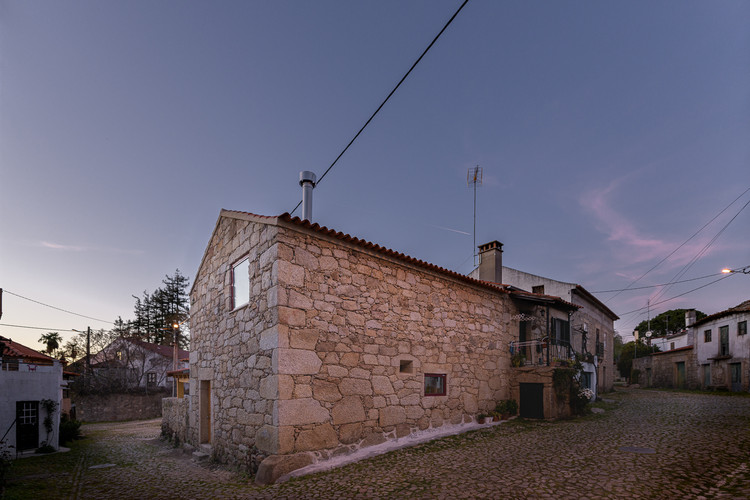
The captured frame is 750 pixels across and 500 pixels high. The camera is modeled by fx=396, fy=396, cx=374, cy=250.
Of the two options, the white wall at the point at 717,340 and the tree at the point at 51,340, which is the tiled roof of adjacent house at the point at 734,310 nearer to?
the white wall at the point at 717,340

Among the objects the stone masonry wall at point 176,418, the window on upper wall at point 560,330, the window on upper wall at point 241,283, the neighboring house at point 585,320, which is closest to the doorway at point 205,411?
the stone masonry wall at point 176,418

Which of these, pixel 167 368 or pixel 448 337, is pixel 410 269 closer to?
pixel 448 337

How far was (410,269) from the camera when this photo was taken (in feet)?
31.1

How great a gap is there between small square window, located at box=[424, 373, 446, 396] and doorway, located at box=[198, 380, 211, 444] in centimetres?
566

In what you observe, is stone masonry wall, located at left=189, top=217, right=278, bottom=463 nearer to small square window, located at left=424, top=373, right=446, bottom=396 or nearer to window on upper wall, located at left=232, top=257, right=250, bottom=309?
window on upper wall, located at left=232, top=257, right=250, bottom=309

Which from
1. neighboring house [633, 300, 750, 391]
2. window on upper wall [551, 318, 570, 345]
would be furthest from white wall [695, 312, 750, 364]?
window on upper wall [551, 318, 570, 345]

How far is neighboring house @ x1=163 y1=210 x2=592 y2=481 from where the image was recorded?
23.1ft

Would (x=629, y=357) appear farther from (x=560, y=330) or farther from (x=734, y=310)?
(x=560, y=330)

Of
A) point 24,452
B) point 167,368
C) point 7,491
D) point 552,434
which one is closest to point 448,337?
point 552,434

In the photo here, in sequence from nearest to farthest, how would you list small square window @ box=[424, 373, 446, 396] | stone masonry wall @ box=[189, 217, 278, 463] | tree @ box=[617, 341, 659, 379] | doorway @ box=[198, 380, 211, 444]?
1. stone masonry wall @ box=[189, 217, 278, 463]
2. small square window @ box=[424, 373, 446, 396]
3. doorway @ box=[198, 380, 211, 444]
4. tree @ box=[617, 341, 659, 379]

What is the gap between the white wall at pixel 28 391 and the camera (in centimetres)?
1187

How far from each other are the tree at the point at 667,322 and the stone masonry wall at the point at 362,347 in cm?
5190

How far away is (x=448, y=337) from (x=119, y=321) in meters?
39.5

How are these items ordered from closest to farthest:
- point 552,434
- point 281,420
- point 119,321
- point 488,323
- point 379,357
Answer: point 281,420 < point 379,357 < point 552,434 < point 488,323 < point 119,321
